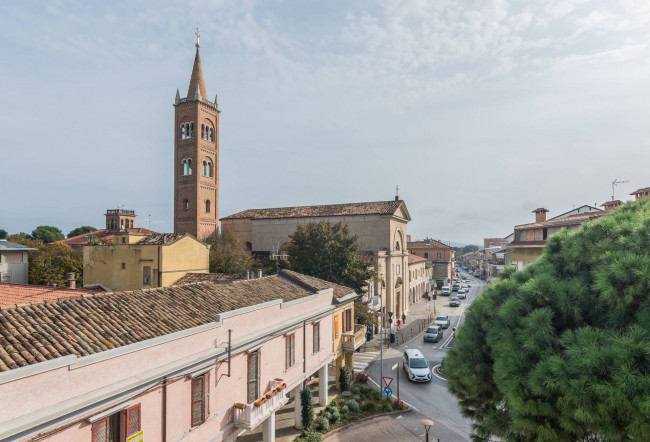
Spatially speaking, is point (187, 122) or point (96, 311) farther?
point (187, 122)

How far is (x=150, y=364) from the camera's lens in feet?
31.7

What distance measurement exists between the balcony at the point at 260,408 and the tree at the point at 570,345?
6.38 m

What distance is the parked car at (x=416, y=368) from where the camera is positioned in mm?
23906

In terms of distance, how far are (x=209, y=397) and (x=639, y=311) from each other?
1088cm

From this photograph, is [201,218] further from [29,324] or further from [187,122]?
[29,324]

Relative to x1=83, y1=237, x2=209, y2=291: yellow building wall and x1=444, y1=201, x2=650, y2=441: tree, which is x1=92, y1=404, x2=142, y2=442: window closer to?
x1=444, y1=201, x2=650, y2=441: tree

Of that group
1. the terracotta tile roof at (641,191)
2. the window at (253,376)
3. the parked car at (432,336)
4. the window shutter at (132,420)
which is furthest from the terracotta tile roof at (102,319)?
the terracotta tile roof at (641,191)

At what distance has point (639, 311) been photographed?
7523mm

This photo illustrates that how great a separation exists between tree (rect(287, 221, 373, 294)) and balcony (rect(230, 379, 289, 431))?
50.4 ft

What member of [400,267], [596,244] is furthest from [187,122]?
[596,244]

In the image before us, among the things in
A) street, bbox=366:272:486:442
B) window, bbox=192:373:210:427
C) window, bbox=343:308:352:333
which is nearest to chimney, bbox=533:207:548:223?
street, bbox=366:272:486:442

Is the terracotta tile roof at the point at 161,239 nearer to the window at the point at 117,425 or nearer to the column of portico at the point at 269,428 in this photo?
the column of portico at the point at 269,428

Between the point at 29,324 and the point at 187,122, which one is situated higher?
the point at 187,122

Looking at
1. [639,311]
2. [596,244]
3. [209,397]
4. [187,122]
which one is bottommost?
[209,397]
